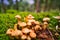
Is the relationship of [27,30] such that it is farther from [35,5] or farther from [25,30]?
[35,5]

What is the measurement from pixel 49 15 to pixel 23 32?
162cm

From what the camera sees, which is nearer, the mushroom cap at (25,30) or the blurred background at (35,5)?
the mushroom cap at (25,30)

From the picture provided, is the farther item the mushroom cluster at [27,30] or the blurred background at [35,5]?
the blurred background at [35,5]

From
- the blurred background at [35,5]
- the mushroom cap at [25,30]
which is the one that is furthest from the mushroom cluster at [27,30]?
the blurred background at [35,5]

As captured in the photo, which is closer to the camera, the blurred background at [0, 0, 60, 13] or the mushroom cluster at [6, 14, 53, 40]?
the mushroom cluster at [6, 14, 53, 40]

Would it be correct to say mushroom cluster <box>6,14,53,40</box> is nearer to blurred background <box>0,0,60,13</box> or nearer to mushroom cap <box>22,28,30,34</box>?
mushroom cap <box>22,28,30,34</box>

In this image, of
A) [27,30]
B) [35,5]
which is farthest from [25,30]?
[35,5]

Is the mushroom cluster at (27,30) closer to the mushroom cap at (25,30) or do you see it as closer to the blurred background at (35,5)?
the mushroom cap at (25,30)

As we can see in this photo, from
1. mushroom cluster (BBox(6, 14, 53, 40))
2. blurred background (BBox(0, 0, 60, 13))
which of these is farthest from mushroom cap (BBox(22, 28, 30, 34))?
blurred background (BBox(0, 0, 60, 13))

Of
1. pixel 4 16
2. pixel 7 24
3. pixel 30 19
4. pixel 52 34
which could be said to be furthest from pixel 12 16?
pixel 52 34

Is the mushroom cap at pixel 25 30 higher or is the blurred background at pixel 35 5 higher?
the mushroom cap at pixel 25 30

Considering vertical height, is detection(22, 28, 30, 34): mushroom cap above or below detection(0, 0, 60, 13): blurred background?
above

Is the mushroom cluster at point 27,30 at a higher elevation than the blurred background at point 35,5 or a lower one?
higher

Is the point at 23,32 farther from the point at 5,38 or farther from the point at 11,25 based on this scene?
the point at 11,25
